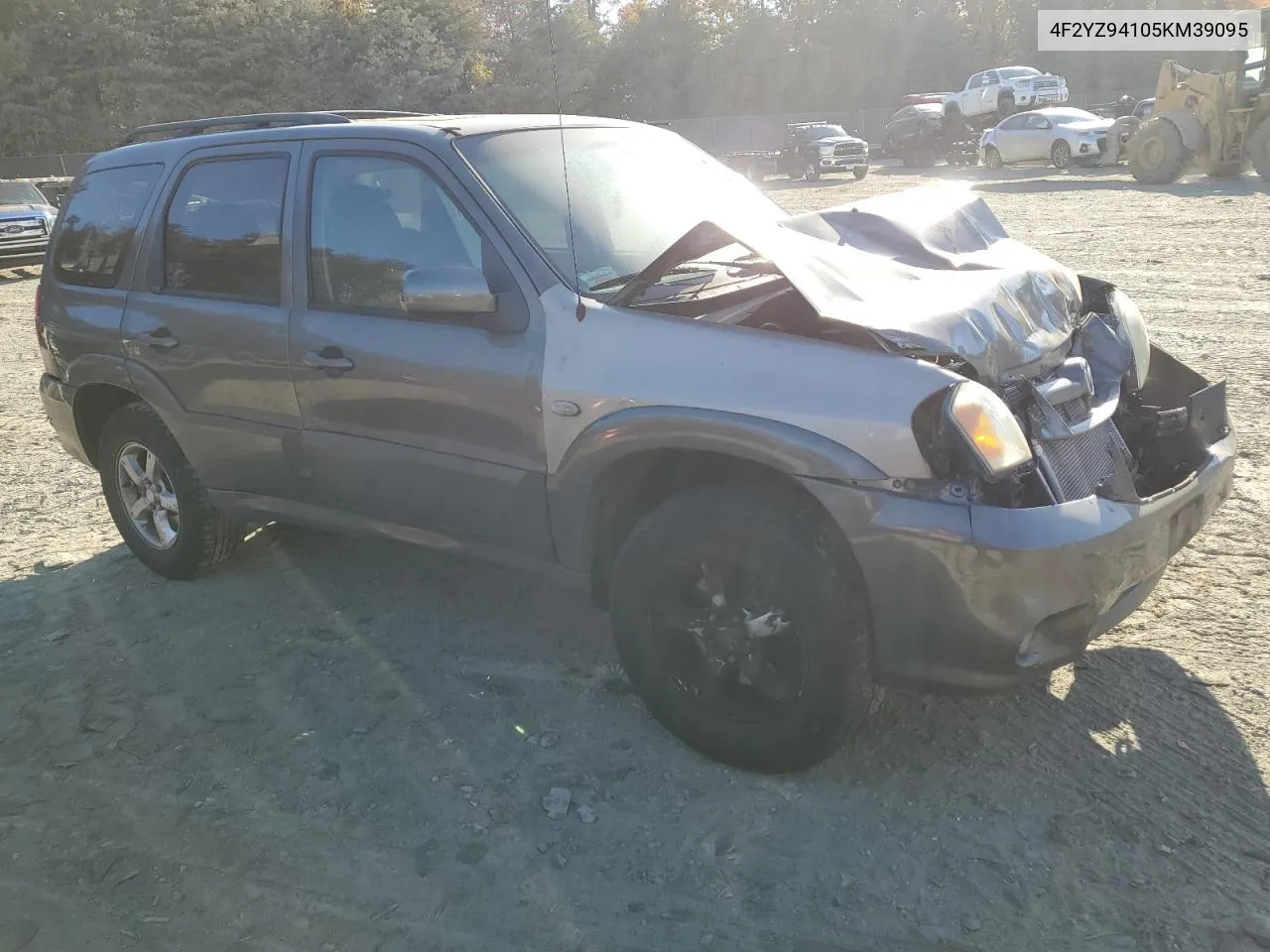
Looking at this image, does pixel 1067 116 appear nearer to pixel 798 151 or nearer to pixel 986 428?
pixel 798 151

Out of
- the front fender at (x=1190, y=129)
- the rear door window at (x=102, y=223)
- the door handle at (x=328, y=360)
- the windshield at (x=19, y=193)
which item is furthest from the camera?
the front fender at (x=1190, y=129)

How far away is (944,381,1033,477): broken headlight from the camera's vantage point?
8.45 feet

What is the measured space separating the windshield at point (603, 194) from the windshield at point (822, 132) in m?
29.6

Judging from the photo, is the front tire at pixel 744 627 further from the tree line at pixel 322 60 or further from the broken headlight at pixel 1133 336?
the tree line at pixel 322 60

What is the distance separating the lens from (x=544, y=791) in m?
3.14

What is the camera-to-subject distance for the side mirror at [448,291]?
10.4 ft

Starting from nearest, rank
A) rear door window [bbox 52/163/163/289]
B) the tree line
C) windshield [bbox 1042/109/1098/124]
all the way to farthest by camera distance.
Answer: rear door window [bbox 52/163/163/289]
windshield [bbox 1042/109/1098/124]
the tree line

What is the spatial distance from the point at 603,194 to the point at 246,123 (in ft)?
6.03

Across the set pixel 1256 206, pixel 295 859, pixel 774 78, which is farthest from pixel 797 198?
pixel 774 78

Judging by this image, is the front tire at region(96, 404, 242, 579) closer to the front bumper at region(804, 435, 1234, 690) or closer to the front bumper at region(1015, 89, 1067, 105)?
the front bumper at region(804, 435, 1234, 690)

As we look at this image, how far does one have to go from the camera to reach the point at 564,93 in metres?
45.1

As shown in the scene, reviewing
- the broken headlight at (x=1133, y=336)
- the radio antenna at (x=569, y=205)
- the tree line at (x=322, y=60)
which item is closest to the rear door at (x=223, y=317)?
the radio antenna at (x=569, y=205)

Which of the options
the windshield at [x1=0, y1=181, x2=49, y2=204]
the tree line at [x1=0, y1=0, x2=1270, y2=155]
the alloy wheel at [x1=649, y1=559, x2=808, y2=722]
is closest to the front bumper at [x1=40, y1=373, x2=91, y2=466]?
the alloy wheel at [x1=649, y1=559, x2=808, y2=722]

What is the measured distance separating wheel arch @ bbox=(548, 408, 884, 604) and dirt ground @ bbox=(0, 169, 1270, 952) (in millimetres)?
687
